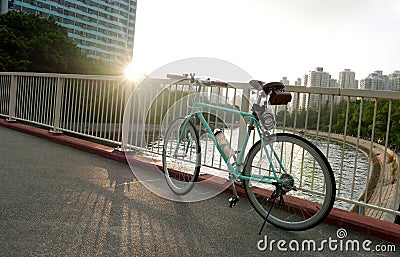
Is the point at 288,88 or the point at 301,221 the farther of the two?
the point at 288,88

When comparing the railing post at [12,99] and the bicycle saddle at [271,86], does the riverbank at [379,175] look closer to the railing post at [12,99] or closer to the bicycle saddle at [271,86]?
the bicycle saddle at [271,86]

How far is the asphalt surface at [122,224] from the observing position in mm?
1924

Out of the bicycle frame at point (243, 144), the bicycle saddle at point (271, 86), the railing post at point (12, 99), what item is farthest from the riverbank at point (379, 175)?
the railing post at point (12, 99)

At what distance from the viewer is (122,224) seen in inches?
89.5

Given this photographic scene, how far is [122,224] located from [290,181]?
1.13 meters

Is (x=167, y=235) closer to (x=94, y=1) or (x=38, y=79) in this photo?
(x=38, y=79)

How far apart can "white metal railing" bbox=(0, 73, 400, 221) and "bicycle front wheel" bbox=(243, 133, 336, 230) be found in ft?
1.16

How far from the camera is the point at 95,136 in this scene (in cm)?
507

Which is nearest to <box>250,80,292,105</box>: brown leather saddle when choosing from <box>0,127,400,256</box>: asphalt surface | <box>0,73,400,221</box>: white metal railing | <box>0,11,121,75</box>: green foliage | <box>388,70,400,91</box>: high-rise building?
<box>0,73,400,221</box>: white metal railing

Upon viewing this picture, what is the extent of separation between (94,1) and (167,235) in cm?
8404

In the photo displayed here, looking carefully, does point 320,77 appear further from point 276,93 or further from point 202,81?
point 276,93

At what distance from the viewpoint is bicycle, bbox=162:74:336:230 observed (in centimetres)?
234

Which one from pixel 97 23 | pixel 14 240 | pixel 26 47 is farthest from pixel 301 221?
pixel 97 23

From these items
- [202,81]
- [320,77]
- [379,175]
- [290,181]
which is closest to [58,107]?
[202,81]
